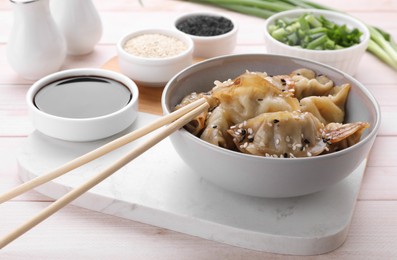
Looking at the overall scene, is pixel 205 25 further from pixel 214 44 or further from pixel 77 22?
pixel 77 22

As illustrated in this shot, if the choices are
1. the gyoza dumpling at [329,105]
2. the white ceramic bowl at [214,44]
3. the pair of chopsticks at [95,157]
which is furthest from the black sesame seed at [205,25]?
the pair of chopsticks at [95,157]

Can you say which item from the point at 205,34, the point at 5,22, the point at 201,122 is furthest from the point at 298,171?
the point at 5,22

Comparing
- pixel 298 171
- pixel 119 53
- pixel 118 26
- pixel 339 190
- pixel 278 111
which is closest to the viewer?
pixel 298 171

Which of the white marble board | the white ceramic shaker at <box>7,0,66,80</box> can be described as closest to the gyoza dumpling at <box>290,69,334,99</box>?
the white marble board

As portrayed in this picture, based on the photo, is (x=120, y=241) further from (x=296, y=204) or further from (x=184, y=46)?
(x=184, y=46)

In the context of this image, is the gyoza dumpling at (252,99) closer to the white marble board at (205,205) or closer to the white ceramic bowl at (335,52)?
the white marble board at (205,205)

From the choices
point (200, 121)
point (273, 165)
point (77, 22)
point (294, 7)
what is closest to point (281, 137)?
point (273, 165)
